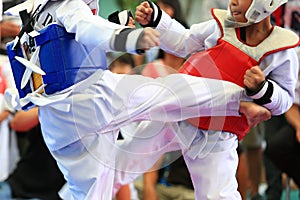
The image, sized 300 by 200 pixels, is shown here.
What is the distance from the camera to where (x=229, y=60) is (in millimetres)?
1575

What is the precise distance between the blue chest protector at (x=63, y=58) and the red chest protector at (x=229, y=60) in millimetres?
222

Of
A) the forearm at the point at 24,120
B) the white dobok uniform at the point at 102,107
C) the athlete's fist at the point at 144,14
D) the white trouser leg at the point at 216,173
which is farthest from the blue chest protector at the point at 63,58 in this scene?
the forearm at the point at 24,120

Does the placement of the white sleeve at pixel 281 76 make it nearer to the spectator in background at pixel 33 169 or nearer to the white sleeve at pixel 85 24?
the white sleeve at pixel 85 24

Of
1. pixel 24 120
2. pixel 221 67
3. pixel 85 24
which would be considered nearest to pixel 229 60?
pixel 221 67

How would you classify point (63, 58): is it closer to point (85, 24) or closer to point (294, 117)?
point (85, 24)

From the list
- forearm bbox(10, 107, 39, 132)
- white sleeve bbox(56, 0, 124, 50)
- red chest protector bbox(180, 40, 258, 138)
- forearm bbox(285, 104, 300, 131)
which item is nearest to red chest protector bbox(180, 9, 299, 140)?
red chest protector bbox(180, 40, 258, 138)

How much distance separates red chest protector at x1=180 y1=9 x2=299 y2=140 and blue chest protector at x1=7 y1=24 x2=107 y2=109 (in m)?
0.22

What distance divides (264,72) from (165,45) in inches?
9.3

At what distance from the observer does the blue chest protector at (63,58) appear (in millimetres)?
1481

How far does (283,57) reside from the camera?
1.57 m

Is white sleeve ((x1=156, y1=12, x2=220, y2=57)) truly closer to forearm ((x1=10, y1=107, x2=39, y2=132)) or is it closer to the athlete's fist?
the athlete's fist

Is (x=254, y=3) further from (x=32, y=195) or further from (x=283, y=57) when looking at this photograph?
(x=32, y=195)

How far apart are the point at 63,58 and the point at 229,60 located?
36cm

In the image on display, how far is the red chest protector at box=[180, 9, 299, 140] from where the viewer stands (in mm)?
1562
